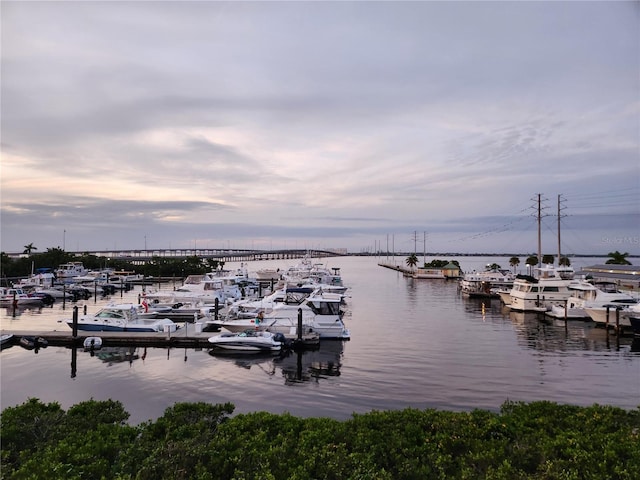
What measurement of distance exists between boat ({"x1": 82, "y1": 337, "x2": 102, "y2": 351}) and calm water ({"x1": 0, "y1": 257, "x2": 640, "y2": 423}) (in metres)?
0.87

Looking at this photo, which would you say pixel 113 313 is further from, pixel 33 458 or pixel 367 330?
pixel 33 458

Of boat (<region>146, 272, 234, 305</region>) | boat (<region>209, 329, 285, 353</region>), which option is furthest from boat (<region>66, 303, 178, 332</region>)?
boat (<region>146, 272, 234, 305</region>)

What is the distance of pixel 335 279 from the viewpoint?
242 ft

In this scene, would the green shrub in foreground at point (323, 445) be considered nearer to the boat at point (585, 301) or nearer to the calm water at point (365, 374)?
the calm water at point (365, 374)

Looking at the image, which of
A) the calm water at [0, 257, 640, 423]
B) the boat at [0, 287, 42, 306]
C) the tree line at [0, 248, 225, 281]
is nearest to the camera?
the calm water at [0, 257, 640, 423]

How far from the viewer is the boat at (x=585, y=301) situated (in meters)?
35.7

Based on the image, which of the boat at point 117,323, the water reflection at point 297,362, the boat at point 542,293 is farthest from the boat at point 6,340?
the boat at point 542,293

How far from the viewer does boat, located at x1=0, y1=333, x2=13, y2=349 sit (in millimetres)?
26756

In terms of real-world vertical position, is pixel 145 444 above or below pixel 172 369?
above

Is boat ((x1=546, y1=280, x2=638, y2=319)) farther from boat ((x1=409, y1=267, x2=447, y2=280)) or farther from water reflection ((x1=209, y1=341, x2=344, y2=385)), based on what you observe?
boat ((x1=409, y1=267, x2=447, y2=280))

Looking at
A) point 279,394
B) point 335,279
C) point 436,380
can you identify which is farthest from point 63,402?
point 335,279

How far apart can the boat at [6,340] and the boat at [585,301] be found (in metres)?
41.7

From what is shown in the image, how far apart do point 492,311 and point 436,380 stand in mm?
27595

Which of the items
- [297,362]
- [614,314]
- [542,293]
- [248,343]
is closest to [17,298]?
[248,343]
